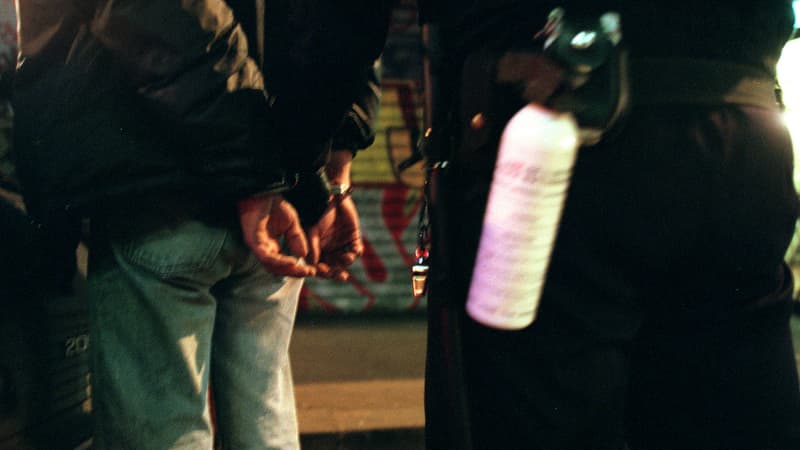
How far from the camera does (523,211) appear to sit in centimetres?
101

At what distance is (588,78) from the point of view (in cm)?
106

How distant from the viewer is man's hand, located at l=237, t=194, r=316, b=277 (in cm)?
149

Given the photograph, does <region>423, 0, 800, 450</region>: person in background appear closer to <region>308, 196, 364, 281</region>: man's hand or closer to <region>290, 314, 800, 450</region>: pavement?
<region>308, 196, 364, 281</region>: man's hand

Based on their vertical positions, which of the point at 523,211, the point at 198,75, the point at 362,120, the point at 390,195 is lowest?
the point at 390,195

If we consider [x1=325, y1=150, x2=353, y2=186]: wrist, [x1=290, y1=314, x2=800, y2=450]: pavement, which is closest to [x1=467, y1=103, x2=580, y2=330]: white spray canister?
[x1=325, y1=150, x2=353, y2=186]: wrist

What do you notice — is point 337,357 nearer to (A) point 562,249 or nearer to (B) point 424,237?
(B) point 424,237

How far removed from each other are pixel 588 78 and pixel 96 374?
4.31ft

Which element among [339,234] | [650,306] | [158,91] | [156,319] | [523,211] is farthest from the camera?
[339,234]

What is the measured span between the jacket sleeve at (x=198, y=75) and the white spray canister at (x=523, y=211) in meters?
0.63

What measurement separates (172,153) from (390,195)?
15.3 feet

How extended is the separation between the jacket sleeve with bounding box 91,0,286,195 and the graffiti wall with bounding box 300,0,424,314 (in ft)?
14.9

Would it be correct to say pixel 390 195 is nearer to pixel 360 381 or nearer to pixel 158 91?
pixel 360 381

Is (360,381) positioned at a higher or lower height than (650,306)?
lower

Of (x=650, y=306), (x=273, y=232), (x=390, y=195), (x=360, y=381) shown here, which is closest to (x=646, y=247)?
(x=650, y=306)
